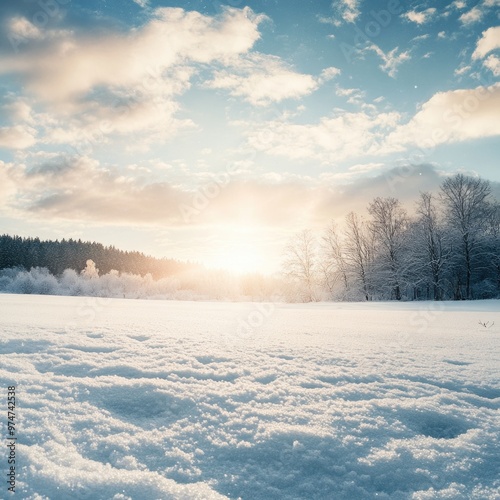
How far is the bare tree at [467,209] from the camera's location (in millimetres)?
31594

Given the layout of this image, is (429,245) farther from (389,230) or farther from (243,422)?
(243,422)

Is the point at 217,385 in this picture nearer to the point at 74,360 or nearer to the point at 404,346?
the point at 74,360

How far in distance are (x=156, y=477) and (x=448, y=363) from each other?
384 centimetres

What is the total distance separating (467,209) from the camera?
32250 millimetres

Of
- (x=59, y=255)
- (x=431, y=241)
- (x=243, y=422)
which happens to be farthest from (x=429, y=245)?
(x=59, y=255)

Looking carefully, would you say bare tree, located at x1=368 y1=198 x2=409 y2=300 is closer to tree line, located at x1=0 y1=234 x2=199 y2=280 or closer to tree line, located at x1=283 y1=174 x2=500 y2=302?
tree line, located at x1=283 y1=174 x2=500 y2=302

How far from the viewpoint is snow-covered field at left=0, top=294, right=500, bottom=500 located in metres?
1.79

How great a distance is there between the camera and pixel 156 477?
5.78 feet

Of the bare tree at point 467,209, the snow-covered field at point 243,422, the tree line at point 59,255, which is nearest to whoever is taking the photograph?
the snow-covered field at point 243,422

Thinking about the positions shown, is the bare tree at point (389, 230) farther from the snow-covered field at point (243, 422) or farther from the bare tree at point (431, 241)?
the snow-covered field at point (243, 422)

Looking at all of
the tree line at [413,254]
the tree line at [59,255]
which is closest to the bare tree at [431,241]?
the tree line at [413,254]

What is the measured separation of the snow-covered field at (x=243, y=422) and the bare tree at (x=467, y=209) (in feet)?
108

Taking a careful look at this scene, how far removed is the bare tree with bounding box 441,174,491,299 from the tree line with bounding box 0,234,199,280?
7933 cm

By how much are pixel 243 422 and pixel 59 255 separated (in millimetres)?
91272
